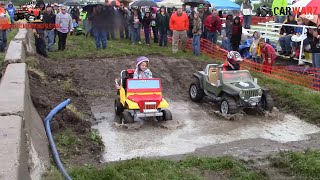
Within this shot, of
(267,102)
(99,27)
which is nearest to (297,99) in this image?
(267,102)

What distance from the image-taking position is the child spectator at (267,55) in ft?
45.0

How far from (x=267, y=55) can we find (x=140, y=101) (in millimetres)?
6972

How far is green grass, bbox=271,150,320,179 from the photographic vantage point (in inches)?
224

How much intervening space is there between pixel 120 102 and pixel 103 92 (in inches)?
82.0

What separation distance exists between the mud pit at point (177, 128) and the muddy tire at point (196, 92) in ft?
0.55

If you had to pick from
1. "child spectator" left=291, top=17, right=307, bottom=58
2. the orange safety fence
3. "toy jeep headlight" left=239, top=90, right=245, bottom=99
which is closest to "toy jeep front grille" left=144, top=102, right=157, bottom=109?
"toy jeep headlight" left=239, top=90, right=245, bottom=99

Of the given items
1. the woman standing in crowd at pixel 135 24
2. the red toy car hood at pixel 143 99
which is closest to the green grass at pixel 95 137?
the red toy car hood at pixel 143 99

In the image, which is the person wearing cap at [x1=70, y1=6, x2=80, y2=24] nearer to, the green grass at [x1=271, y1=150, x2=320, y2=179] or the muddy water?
the muddy water

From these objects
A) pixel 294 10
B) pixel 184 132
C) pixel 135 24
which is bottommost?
pixel 184 132

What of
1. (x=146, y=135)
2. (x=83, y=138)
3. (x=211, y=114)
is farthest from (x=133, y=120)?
(x=211, y=114)

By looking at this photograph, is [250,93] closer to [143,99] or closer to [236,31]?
[143,99]

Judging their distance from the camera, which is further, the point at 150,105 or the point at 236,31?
the point at 236,31

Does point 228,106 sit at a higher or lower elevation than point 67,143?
higher

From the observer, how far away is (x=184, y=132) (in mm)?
8148
